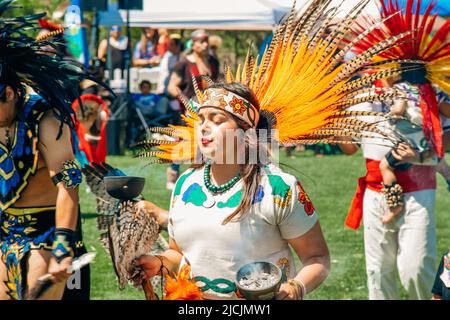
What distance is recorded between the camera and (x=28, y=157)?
188 inches

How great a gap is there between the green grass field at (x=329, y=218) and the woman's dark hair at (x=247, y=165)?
0.65 feet

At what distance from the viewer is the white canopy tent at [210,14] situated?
50.8 feet

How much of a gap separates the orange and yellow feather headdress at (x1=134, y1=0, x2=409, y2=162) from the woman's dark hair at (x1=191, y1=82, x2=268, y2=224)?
86mm

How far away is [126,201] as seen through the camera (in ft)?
14.1

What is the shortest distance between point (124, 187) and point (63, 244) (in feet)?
1.58

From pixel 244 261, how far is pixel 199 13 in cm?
1243

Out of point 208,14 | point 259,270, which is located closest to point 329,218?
point 259,270

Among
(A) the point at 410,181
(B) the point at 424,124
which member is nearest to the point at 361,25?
(B) the point at 424,124

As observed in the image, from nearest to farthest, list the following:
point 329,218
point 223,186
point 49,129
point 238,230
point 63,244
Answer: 1. point 238,230
2. point 223,186
3. point 63,244
4. point 49,129
5. point 329,218

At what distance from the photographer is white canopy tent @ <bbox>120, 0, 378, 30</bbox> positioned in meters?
15.5

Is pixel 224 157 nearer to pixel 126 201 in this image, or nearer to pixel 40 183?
pixel 126 201

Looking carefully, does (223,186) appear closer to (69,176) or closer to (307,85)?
(307,85)

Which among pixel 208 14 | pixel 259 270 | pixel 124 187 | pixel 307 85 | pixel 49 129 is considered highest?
pixel 208 14

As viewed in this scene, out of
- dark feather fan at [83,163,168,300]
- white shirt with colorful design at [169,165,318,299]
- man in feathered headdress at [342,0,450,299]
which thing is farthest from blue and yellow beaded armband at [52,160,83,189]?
man in feathered headdress at [342,0,450,299]
